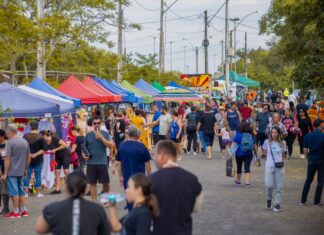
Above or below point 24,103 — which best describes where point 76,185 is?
below

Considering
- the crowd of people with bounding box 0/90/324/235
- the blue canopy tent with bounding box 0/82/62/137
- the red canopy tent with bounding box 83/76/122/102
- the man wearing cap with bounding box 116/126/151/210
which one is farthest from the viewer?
the red canopy tent with bounding box 83/76/122/102

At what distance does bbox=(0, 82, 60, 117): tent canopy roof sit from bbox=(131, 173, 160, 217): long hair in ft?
35.7

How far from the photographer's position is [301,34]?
2809 centimetres

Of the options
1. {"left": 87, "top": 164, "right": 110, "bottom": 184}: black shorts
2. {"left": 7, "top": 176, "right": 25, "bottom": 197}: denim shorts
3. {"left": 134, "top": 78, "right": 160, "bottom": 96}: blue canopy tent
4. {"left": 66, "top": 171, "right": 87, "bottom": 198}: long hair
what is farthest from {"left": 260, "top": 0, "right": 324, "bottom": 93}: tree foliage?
{"left": 66, "top": 171, "right": 87, "bottom": 198}: long hair

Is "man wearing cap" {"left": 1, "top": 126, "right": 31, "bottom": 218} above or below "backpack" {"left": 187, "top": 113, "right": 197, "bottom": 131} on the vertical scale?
below

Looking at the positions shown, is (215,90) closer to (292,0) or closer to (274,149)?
(292,0)

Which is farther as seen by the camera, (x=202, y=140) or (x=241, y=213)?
(x=202, y=140)

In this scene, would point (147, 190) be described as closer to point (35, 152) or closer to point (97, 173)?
point (97, 173)

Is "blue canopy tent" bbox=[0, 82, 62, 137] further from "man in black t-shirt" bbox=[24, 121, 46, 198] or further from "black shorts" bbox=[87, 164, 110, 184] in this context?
"black shorts" bbox=[87, 164, 110, 184]

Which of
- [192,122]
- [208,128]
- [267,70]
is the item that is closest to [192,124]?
[192,122]

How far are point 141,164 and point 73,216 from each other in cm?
462

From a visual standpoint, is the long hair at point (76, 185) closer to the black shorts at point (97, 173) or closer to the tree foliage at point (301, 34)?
the black shorts at point (97, 173)

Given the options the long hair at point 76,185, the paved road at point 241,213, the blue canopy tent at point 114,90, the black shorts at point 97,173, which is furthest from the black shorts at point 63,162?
the blue canopy tent at point 114,90

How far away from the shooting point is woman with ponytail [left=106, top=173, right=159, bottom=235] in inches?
236
